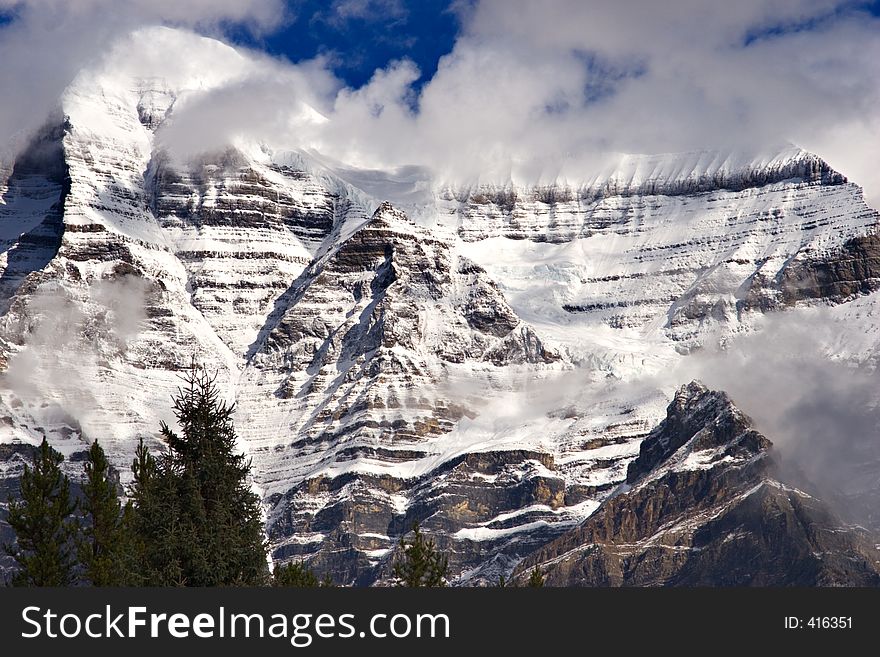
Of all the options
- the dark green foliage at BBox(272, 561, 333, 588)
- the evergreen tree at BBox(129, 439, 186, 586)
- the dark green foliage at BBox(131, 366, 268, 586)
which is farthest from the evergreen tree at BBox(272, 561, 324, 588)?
the evergreen tree at BBox(129, 439, 186, 586)

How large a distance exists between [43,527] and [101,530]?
5.48 meters

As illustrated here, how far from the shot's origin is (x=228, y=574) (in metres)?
108

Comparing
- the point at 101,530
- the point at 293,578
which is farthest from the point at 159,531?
the point at 293,578

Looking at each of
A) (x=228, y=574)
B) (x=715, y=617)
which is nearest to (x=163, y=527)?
(x=228, y=574)

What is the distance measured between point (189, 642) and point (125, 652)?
2677mm

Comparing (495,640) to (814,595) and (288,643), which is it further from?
(814,595)

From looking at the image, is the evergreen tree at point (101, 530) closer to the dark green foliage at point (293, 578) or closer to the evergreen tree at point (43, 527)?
the evergreen tree at point (43, 527)

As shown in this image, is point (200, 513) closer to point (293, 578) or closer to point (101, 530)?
point (101, 530)

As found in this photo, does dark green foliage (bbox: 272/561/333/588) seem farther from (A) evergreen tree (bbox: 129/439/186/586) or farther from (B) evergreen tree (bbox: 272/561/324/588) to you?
(A) evergreen tree (bbox: 129/439/186/586)

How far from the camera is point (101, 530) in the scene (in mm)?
135250

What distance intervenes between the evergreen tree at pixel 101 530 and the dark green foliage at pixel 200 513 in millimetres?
6385

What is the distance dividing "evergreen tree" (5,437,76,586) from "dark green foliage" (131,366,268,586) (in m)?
12.0

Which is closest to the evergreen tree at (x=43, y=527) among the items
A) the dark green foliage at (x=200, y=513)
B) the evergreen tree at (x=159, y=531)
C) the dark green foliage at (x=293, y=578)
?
the dark green foliage at (x=200, y=513)

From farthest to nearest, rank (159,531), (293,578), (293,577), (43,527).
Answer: (293,577), (293,578), (43,527), (159,531)
